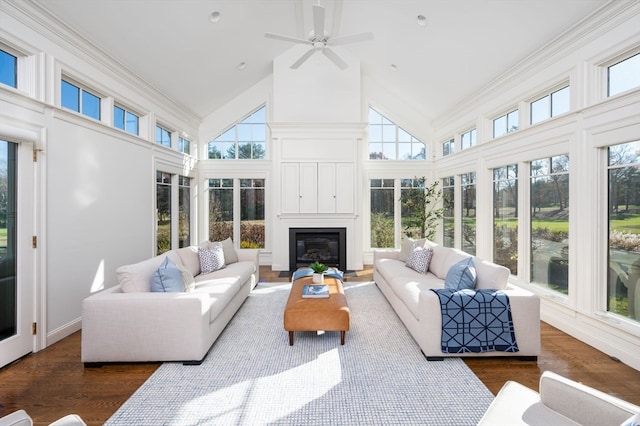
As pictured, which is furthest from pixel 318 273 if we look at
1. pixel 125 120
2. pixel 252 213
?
pixel 252 213

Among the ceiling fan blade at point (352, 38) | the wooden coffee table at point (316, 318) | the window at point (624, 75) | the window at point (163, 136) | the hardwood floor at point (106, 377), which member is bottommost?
the hardwood floor at point (106, 377)

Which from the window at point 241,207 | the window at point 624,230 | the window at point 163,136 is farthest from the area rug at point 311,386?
the window at point 241,207

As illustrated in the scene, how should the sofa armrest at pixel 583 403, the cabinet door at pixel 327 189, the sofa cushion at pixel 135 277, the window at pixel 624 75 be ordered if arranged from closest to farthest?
the sofa armrest at pixel 583 403, the window at pixel 624 75, the sofa cushion at pixel 135 277, the cabinet door at pixel 327 189

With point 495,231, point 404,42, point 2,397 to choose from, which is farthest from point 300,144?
point 2,397

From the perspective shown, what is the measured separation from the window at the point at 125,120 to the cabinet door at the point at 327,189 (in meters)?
3.46

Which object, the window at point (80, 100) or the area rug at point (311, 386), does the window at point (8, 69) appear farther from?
the area rug at point (311, 386)

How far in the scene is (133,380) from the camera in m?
2.62

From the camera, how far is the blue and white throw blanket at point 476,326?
2859 millimetres

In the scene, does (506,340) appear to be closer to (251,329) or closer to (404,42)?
(251,329)

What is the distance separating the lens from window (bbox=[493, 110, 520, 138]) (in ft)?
15.5

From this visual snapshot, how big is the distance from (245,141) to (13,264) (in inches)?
215

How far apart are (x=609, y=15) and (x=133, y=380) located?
543 centimetres

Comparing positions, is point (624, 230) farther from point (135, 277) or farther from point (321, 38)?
point (135, 277)

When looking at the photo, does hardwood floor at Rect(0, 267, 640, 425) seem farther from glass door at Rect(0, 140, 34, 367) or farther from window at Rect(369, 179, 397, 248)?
window at Rect(369, 179, 397, 248)
